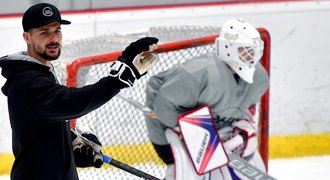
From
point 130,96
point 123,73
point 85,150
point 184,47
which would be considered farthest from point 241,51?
point 123,73

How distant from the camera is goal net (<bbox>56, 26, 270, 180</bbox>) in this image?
3.00 m

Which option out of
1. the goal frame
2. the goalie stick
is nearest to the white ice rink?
the goal frame

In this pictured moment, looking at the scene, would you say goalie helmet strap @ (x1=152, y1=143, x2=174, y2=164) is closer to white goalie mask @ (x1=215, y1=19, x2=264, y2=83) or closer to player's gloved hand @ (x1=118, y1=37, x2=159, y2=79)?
white goalie mask @ (x1=215, y1=19, x2=264, y2=83)

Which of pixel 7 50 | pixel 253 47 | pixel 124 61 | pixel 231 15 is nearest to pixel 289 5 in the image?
pixel 231 15

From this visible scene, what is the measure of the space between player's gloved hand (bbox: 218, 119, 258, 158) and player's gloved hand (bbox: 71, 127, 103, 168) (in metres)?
0.90

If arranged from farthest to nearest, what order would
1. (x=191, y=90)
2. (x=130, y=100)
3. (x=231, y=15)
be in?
(x=231, y=15) < (x=130, y=100) < (x=191, y=90)

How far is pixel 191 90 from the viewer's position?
2.82m

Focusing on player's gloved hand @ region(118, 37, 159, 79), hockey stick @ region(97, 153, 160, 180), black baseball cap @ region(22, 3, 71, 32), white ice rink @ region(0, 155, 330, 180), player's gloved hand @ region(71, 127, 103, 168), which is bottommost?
white ice rink @ region(0, 155, 330, 180)

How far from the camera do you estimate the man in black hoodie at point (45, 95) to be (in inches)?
66.7

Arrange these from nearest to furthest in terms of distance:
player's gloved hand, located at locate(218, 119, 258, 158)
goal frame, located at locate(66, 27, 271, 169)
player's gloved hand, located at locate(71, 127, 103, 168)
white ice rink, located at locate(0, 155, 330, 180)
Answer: player's gloved hand, located at locate(71, 127, 103, 168) < goal frame, located at locate(66, 27, 271, 169) < player's gloved hand, located at locate(218, 119, 258, 158) < white ice rink, located at locate(0, 155, 330, 180)

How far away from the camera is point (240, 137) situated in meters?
2.97

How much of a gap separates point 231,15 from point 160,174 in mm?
1037

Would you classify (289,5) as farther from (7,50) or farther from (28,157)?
(28,157)

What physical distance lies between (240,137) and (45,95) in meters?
1.37
